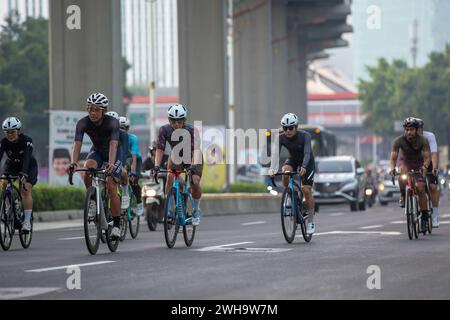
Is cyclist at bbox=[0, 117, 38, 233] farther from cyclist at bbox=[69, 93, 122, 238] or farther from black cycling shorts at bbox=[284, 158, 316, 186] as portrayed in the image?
black cycling shorts at bbox=[284, 158, 316, 186]

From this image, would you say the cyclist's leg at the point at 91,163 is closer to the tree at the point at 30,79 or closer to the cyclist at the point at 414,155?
→ the cyclist at the point at 414,155

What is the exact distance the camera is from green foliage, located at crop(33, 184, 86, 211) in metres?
32.5

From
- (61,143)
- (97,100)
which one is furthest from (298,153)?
(61,143)

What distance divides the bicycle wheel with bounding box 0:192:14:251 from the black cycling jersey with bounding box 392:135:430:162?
575 centimetres

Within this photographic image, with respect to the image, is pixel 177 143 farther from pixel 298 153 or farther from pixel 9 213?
pixel 9 213

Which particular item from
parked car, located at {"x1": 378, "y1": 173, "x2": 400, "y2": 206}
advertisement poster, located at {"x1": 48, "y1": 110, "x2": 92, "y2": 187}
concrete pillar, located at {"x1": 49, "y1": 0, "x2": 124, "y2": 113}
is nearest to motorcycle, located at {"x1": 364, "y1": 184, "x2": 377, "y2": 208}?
parked car, located at {"x1": 378, "y1": 173, "x2": 400, "y2": 206}

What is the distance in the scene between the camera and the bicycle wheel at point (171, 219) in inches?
669

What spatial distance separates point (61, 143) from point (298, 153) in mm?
19107

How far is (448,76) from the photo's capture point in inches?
5187

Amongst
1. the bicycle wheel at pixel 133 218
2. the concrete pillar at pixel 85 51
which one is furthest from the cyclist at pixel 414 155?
the concrete pillar at pixel 85 51

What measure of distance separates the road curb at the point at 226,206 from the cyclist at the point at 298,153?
47.6 ft

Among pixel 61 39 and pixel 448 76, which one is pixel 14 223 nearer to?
pixel 61 39

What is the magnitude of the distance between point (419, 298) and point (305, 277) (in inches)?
81.4

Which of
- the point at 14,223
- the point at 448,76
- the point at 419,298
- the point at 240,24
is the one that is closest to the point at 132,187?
the point at 14,223
